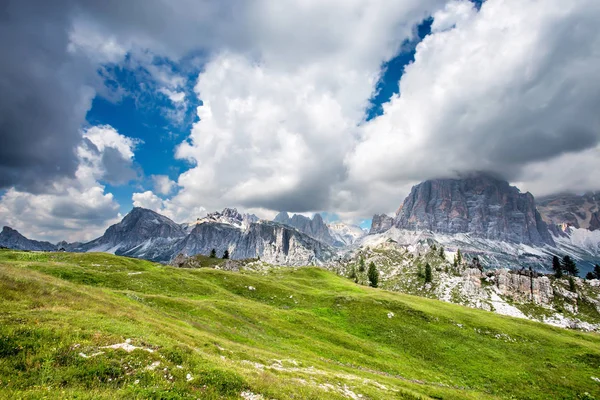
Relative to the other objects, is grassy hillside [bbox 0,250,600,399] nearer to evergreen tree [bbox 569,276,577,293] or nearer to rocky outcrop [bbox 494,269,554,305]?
rocky outcrop [bbox 494,269,554,305]

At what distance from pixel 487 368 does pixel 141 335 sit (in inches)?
1929

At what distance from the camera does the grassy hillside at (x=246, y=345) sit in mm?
14086

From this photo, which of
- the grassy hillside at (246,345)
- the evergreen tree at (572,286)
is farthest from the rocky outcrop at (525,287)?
the grassy hillside at (246,345)

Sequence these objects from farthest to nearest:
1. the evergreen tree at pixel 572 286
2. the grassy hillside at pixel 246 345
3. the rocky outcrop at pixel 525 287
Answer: the rocky outcrop at pixel 525 287 < the evergreen tree at pixel 572 286 < the grassy hillside at pixel 246 345

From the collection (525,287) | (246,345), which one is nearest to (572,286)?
(525,287)

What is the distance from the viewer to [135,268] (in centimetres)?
7338

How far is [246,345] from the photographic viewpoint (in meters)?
32.7

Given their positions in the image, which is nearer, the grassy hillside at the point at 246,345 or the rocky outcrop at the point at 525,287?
the grassy hillside at the point at 246,345

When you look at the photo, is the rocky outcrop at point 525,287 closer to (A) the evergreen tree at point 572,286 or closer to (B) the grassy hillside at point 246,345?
(A) the evergreen tree at point 572,286

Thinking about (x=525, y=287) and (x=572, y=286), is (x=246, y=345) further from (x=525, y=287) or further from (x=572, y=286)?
(x=572, y=286)

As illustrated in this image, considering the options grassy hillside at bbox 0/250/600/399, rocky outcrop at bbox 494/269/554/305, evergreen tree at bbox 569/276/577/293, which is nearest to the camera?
grassy hillside at bbox 0/250/600/399

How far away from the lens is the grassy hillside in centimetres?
1409

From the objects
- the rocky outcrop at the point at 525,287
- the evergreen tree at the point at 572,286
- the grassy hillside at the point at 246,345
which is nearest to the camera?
the grassy hillside at the point at 246,345

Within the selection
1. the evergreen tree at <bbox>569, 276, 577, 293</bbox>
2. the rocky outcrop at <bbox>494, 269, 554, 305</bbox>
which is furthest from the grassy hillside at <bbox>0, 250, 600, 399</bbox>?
the evergreen tree at <bbox>569, 276, 577, 293</bbox>
